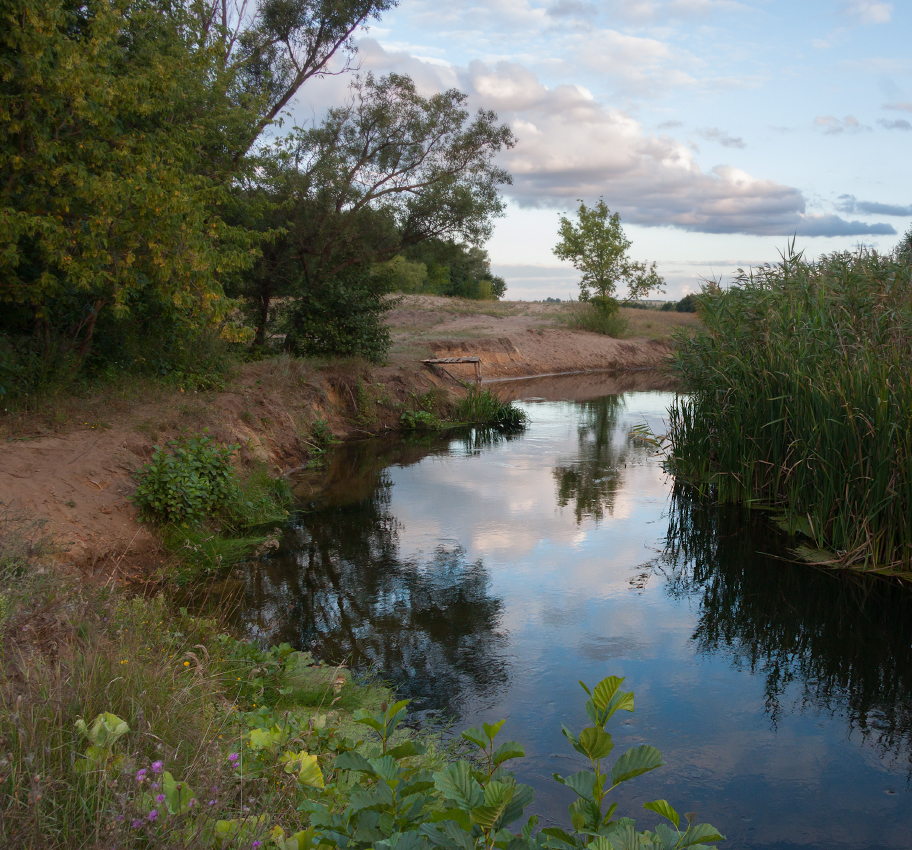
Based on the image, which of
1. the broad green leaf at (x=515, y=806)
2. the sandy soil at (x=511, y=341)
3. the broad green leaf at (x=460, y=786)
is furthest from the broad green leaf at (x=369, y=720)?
the sandy soil at (x=511, y=341)

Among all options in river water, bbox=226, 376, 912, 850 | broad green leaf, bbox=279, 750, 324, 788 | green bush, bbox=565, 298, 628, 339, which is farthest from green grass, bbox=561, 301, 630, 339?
broad green leaf, bbox=279, 750, 324, 788

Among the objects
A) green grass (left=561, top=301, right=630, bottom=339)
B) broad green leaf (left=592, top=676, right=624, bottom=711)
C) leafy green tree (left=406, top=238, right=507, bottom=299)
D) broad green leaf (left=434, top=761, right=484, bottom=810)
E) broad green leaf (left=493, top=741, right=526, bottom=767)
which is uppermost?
leafy green tree (left=406, top=238, right=507, bottom=299)

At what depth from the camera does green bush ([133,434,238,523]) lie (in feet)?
27.1

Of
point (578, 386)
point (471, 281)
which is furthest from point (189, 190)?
point (471, 281)

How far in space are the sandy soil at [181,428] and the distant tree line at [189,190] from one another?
114cm

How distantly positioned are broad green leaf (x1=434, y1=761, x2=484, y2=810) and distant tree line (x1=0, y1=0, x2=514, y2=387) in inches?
315

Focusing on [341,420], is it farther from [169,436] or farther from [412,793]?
[412,793]

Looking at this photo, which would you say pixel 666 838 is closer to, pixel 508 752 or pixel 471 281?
pixel 508 752

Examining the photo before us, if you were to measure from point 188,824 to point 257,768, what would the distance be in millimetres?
950

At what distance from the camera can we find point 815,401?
8258 mm

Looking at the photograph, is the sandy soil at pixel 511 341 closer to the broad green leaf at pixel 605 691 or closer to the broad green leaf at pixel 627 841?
the broad green leaf at pixel 605 691

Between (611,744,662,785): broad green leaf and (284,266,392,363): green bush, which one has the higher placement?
(284,266,392,363): green bush

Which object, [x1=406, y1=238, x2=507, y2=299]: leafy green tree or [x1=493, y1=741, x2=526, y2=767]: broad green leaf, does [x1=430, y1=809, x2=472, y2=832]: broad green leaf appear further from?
[x1=406, y1=238, x2=507, y2=299]: leafy green tree

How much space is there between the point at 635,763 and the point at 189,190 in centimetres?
976
